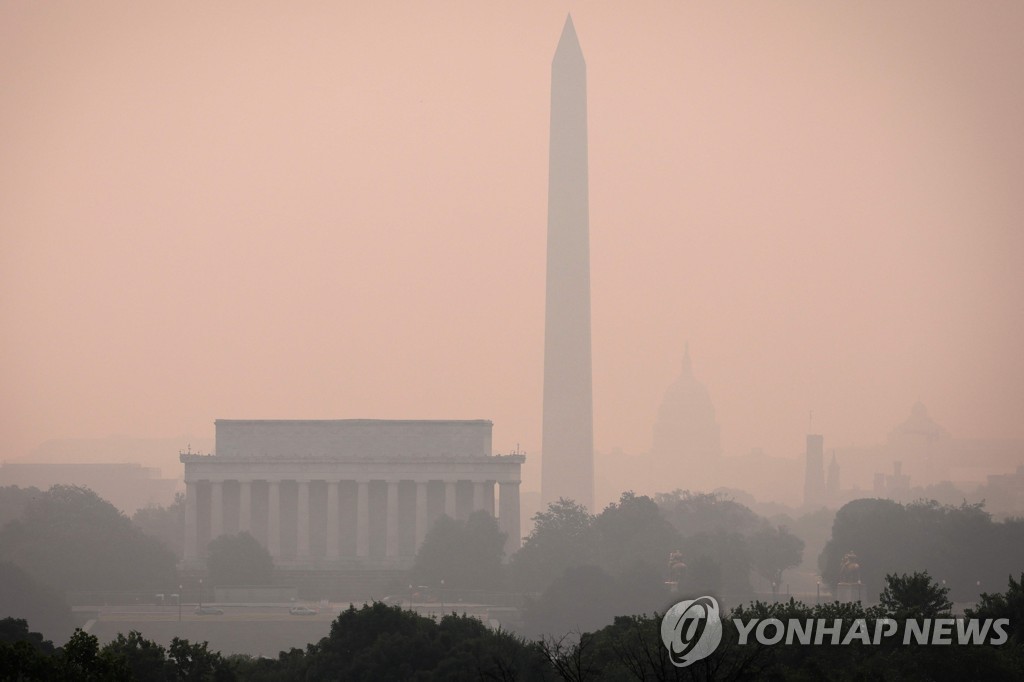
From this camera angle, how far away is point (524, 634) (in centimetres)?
14050

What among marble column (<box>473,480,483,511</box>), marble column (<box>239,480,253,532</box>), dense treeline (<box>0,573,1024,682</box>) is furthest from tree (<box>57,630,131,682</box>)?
marble column (<box>473,480,483,511</box>)

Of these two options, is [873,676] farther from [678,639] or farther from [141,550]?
[141,550]

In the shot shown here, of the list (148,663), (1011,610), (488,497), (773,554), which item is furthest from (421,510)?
(148,663)

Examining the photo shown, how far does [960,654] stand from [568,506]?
100m

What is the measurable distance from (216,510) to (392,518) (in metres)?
14.0

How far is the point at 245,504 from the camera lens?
195m

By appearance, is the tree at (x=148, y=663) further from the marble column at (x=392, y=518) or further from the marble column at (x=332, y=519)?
the marble column at (x=392, y=518)

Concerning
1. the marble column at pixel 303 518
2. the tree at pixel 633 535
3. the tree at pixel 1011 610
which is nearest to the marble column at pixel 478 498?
the marble column at pixel 303 518

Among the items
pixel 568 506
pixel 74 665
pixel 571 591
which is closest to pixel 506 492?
pixel 568 506

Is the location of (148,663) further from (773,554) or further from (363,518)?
(363,518)

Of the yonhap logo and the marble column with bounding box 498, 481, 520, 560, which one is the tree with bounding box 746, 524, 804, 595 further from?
the yonhap logo

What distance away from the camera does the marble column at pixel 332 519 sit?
19538 centimetres

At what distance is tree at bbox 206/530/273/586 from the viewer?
16738cm

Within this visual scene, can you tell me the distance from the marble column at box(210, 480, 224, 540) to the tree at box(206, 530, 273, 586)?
797 inches
